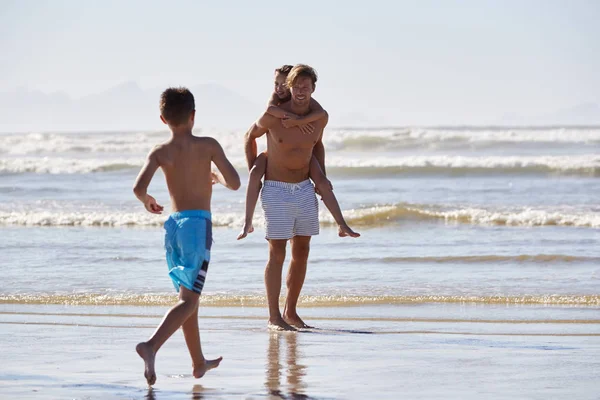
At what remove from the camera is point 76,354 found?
6.05 meters

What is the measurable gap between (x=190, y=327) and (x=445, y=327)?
2.56m

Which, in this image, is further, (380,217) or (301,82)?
(380,217)

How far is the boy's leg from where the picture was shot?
4.89 metres

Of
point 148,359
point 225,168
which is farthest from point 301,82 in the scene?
point 148,359

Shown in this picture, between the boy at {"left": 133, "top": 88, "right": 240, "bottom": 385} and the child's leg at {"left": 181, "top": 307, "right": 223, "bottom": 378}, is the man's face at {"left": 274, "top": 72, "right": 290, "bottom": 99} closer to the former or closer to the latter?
the boy at {"left": 133, "top": 88, "right": 240, "bottom": 385}

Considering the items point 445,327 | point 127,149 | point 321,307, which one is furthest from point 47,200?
point 127,149

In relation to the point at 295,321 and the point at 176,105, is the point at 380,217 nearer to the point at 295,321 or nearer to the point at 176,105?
the point at 295,321

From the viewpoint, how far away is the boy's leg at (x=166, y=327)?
4.89m

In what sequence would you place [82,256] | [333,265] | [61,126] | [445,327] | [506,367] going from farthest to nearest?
[61,126], [82,256], [333,265], [445,327], [506,367]

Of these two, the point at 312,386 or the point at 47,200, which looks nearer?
the point at 312,386

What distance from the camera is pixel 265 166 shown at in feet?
23.8

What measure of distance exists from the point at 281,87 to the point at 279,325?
161 cm

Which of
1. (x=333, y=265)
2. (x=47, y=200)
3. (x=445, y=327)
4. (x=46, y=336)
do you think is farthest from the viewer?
(x=47, y=200)

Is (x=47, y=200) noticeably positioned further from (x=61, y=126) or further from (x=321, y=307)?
(x=61, y=126)
